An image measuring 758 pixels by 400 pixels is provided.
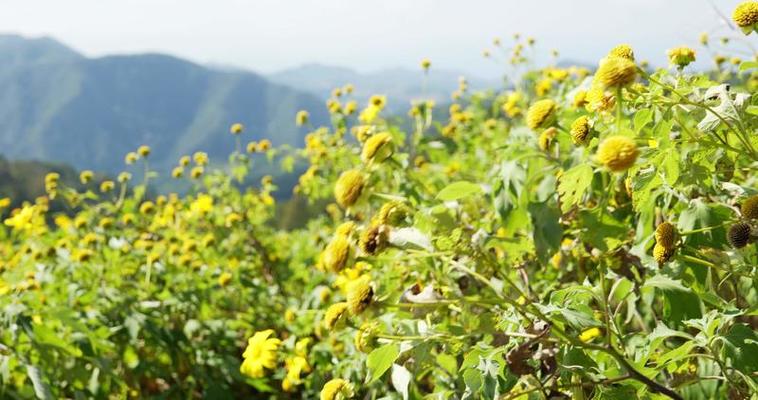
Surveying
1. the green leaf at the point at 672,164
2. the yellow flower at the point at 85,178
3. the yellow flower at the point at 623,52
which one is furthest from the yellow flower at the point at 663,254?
the yellow flower at the point at 85,178

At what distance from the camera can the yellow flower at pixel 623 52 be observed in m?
1.09

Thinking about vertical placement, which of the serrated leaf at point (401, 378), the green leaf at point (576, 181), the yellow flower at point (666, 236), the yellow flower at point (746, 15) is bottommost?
the serrated leaf at point (401, 378)

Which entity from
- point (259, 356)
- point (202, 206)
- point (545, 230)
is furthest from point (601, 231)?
point (202, 206)

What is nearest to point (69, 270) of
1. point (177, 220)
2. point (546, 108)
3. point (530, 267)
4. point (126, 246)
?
point (126, 246)

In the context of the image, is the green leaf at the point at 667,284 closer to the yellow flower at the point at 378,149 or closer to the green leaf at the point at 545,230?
the green leaf at the point at 545,230

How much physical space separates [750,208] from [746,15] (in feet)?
1.18

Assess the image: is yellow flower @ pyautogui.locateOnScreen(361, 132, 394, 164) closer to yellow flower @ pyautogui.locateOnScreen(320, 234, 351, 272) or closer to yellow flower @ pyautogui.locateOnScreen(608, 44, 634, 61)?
yellow flower @ pyautogui.locateOnScreen(320, 234, 351, 272)

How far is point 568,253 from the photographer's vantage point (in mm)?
1715

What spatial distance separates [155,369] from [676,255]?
238 centimetres

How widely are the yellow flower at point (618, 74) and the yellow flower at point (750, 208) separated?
1.22 ft

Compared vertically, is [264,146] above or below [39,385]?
above

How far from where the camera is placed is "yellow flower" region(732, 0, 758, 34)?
3.65ft

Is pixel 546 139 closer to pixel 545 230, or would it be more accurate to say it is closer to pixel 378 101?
pixel 545 230

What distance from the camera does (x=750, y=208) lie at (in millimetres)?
1073
